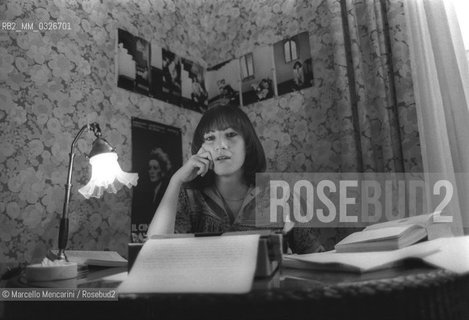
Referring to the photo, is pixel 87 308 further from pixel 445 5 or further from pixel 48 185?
pixel 445 5

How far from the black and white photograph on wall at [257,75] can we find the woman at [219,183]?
0.31m

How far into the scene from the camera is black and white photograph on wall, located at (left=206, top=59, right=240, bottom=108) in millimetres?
2363

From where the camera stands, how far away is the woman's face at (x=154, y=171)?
1979mm

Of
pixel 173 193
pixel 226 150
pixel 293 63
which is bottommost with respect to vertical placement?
pixel 173 193

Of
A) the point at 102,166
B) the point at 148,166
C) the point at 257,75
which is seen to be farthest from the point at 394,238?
the point at 257,75

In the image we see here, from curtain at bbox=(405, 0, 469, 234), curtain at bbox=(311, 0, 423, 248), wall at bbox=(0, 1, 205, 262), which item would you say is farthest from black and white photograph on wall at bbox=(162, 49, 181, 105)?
curtain at bbox=(405, 0, 469, 234)

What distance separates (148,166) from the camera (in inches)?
77.8

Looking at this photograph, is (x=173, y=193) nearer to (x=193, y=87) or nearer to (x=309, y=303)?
(x=193, y=87)

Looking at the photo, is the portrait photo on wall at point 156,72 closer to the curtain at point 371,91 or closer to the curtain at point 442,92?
the curtain at point 371,91

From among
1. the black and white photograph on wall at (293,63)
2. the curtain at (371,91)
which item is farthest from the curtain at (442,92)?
the black and white photograph on wall at (293,63)

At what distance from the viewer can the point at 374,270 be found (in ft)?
1.89

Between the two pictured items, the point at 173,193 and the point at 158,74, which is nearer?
the point at 173,193

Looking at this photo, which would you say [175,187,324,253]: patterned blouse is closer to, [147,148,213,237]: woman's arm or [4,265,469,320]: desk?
[147,148,213,237]: woman's arm

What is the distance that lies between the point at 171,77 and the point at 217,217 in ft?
3.33
